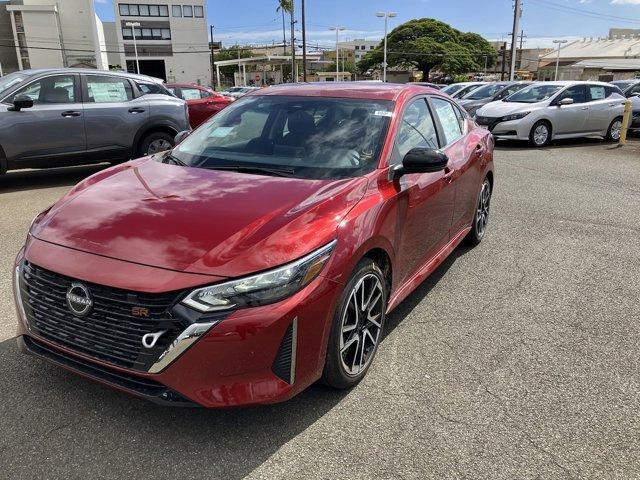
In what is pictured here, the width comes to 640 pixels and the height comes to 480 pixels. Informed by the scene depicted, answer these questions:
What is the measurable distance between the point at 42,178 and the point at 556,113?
11787 millimetres

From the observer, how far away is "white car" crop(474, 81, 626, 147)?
1348 cm

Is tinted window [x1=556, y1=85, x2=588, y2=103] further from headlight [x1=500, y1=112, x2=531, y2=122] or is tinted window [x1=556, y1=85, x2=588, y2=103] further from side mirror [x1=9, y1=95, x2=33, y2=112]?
side mirror [x1=9, y1=95, x2=33, y2=112]

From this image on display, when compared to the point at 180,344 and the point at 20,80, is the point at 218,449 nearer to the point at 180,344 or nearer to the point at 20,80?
the point at 180,344

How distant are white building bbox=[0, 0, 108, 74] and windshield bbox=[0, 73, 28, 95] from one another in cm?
5676

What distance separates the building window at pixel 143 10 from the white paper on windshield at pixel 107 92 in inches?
2615

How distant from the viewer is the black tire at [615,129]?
14570mm

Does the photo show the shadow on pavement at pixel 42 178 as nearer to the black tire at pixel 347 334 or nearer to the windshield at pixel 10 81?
the windshield at pixel 10 81

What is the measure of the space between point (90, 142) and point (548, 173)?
8101 mm

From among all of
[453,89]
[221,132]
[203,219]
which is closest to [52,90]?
[221,132]

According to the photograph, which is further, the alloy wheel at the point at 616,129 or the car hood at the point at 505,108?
the alloy wheel at the point at 616,129

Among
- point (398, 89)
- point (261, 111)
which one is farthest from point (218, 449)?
point (398, 89)

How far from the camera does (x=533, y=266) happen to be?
5129 mm

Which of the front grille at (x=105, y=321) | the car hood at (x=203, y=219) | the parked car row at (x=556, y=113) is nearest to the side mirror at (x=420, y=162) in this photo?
the car hood at (x=203, y=219)

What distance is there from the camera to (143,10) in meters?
67.4
